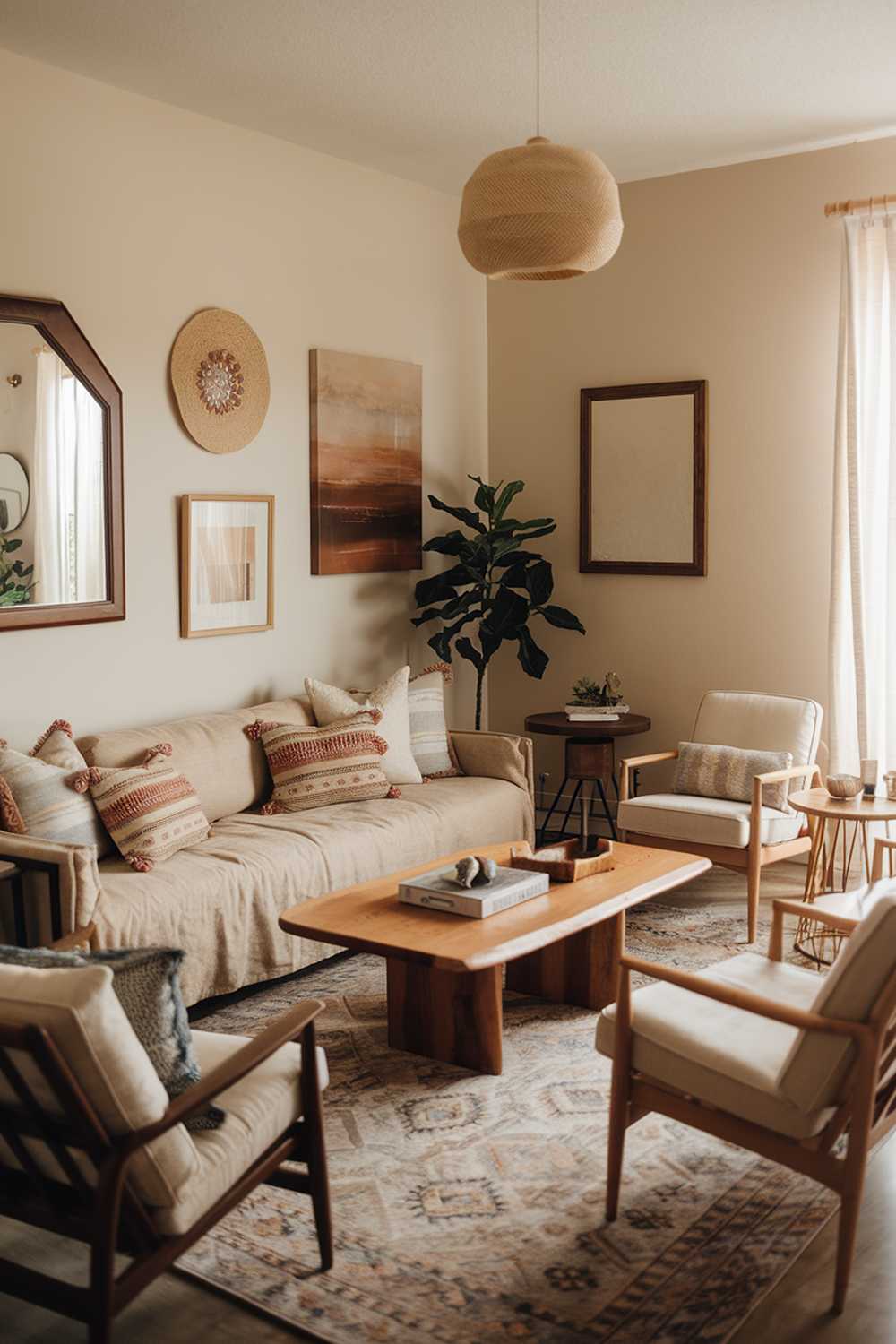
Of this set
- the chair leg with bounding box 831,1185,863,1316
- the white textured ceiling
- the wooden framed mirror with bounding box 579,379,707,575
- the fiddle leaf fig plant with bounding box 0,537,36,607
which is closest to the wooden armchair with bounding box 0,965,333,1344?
the chair leg with bounding box 831,1185,863,1316

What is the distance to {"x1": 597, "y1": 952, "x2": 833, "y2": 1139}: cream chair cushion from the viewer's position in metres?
2.45

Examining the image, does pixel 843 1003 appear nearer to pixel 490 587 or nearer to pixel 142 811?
pixel 142 811

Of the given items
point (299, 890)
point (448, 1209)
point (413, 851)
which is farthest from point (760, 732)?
point (448, 1209)

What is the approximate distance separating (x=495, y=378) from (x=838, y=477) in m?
1.92

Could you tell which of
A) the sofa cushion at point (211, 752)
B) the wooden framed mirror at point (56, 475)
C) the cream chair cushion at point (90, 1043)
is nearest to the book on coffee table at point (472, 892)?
the sofa cushion at point (211, 752)

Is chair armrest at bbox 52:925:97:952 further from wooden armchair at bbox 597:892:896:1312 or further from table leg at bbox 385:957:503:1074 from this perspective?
wooden armchair at bbox 597:892:896:1312

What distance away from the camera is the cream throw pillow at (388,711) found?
508 cm

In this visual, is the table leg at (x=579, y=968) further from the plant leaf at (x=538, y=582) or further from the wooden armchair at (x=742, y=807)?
the plant leaf at (x=538, y=582)

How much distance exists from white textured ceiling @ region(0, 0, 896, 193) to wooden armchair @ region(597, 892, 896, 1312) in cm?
290

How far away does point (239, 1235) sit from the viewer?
2674mm

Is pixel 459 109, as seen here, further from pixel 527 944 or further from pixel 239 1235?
pixel 239 1235

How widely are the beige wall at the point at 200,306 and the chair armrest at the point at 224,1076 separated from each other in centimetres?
218

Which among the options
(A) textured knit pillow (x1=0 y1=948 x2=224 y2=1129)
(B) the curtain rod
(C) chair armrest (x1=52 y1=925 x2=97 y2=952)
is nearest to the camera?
(A) textured knit pillow (x1=0 y1=948 x2=224 y2=1129)

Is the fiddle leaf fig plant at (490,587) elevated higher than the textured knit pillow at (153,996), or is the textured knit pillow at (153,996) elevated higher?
the fiddle leaf fig plant at (490,587)
